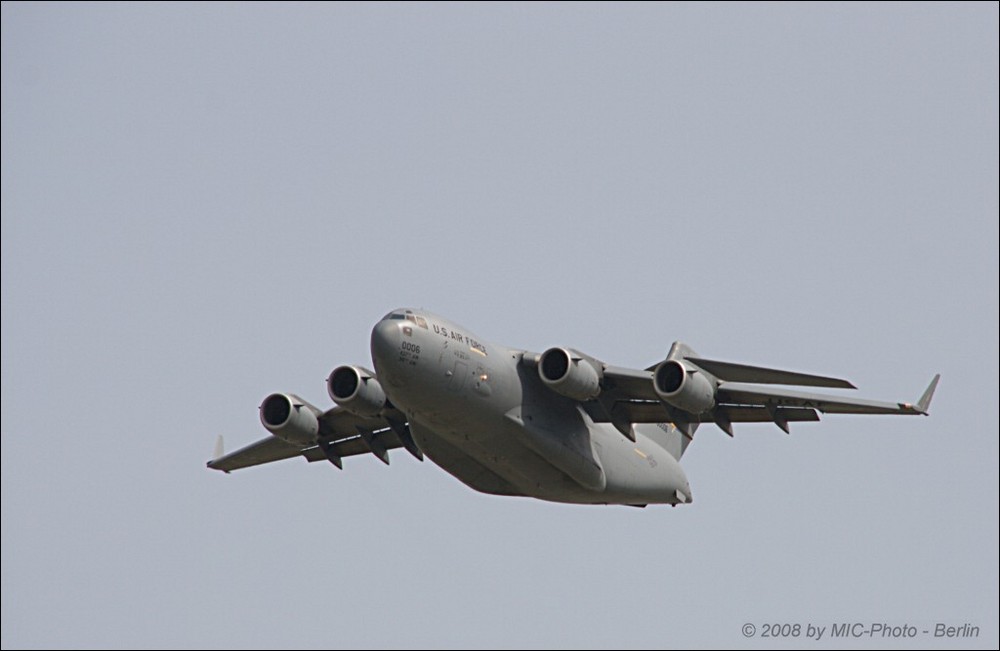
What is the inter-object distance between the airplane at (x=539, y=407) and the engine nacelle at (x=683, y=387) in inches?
0.9

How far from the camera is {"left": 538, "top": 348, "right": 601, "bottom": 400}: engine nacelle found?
2447 centimetres

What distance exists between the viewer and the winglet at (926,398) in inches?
951

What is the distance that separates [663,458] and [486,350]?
Answer: 5389mm

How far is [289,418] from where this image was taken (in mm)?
27297

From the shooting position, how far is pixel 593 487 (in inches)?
1030

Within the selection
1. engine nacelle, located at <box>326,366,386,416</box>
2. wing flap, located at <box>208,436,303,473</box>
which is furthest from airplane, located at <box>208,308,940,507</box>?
wing flap, located at <box>208,436,303,473</box>

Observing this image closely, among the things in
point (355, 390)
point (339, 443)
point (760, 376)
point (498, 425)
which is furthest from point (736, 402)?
point (339, 443)

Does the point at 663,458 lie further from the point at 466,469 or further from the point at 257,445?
the point at 257,445

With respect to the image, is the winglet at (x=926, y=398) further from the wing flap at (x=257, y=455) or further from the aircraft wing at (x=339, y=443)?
the wing flap at (x=257, y=455)

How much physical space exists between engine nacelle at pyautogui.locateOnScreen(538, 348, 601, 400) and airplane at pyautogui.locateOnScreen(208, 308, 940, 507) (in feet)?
0.07

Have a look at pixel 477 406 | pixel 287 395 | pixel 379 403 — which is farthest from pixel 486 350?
pixel 287 395

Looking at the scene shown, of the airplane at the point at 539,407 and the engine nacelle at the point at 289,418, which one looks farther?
the engine nacelle at the point at 289,418

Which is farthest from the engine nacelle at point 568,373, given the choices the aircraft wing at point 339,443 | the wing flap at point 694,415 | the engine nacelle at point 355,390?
the aircraft wing at point 339,443

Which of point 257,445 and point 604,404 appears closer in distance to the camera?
point 604,404
